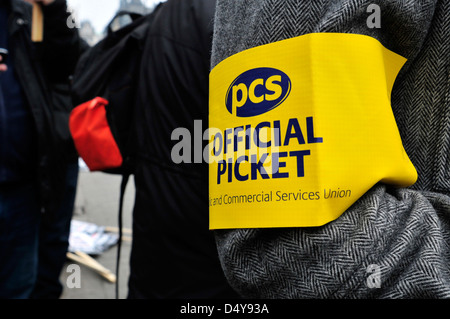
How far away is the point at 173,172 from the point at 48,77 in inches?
52.2

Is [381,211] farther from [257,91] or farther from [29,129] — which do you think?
[29,129]

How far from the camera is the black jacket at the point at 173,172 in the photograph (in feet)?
3.11

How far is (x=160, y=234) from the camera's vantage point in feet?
3.37

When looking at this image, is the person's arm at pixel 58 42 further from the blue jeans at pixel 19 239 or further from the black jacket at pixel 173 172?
the black jacket at pixel 173 172

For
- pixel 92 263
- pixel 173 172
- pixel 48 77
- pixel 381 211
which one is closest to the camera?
pixel 381 211

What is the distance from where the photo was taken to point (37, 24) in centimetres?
184

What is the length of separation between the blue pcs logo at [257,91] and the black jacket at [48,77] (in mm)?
1503

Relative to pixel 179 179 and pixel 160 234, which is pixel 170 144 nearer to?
pixel 179 179

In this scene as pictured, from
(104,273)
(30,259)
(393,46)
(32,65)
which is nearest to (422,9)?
(393,46)

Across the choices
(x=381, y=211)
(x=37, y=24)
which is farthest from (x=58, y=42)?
(x=381, y=211)

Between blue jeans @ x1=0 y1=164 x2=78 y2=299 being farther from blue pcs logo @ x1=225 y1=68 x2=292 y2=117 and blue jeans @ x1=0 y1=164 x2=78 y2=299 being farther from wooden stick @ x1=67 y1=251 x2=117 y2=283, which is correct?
blue pcs logo @ x1=225 y1=68 x2=292 y2=117

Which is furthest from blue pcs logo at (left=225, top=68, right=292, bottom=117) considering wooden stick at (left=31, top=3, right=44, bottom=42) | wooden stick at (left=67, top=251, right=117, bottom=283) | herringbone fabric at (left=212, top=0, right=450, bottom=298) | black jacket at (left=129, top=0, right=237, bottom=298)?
wooden stick at (left=67, top=251, right=117, bottom=283)

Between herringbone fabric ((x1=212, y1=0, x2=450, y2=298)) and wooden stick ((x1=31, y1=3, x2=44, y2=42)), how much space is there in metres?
1.53

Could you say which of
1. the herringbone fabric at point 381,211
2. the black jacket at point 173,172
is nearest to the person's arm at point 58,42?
the black jacket at point 173,172
